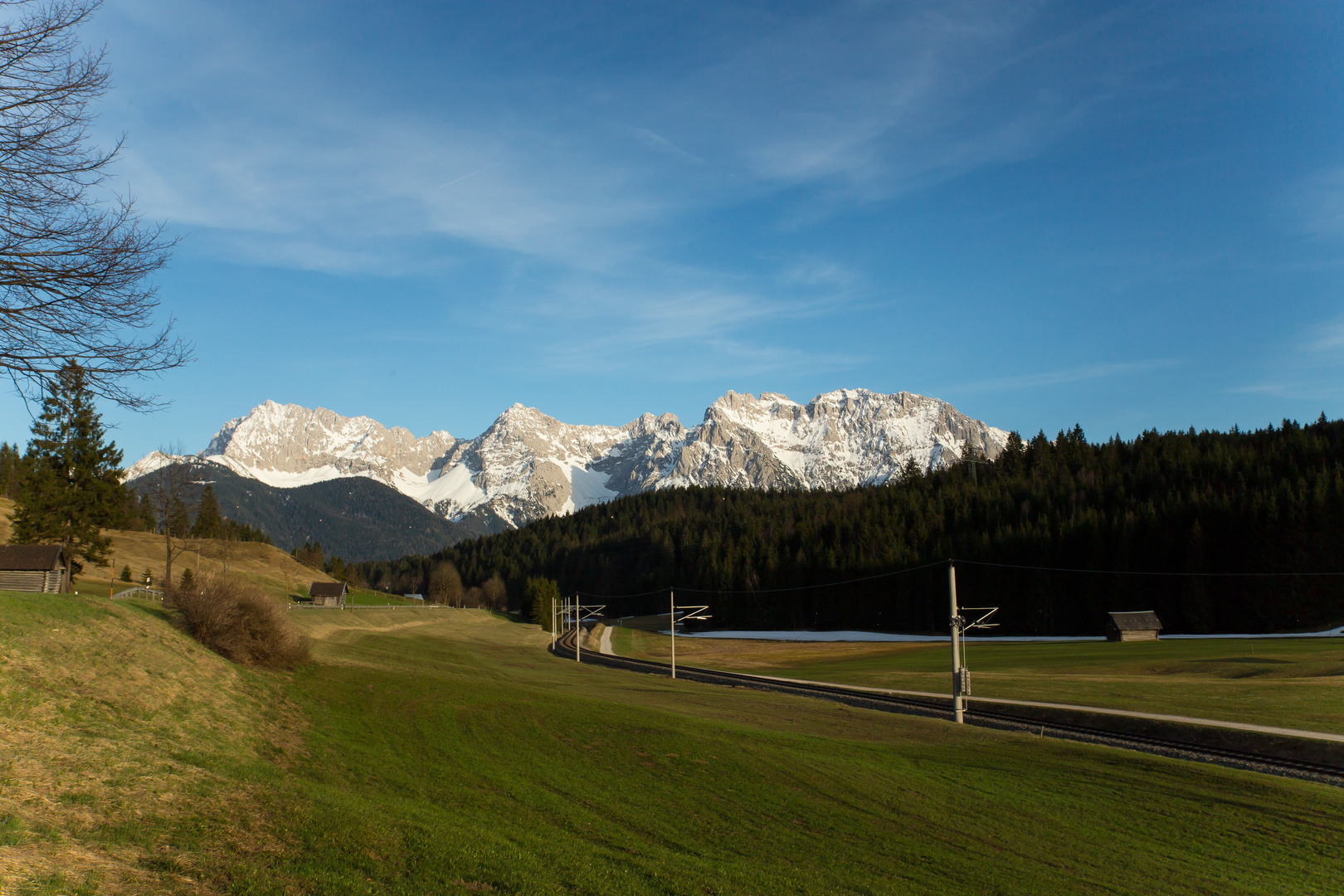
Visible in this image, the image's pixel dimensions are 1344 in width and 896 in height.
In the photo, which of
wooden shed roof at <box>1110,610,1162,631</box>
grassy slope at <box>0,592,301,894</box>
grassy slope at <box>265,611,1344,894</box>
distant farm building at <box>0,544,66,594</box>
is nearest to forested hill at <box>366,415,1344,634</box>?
wooden shed roof at <box>1110,610,1162,631</box>

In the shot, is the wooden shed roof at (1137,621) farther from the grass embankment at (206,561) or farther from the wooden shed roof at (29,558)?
the wooden shed roof at (29,558)

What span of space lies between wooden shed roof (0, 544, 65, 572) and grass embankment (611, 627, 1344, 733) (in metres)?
51.2

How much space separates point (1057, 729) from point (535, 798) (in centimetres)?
2586

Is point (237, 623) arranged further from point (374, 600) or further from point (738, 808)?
point (374, 600)

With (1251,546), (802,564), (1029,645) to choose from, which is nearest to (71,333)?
(1029,645)

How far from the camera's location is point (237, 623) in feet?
88.0

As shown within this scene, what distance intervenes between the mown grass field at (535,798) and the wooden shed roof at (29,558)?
30755mm

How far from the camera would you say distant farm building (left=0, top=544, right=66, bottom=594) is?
155 feet

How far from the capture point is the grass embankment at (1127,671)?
3556 cm

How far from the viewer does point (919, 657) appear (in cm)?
7519

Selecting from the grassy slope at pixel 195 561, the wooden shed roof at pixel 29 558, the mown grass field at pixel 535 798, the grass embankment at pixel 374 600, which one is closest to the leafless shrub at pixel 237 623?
the mown grass field at pixel 535 798

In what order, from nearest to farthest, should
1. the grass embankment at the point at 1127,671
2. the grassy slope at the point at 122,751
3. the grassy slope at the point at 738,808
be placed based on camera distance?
the grassy slope at the point at 122,751 < the grassy slope at the point at 738,808 < the grass embankment at the point at 1127,671

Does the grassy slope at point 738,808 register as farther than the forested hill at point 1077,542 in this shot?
No

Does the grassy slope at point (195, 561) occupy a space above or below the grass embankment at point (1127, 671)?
above
